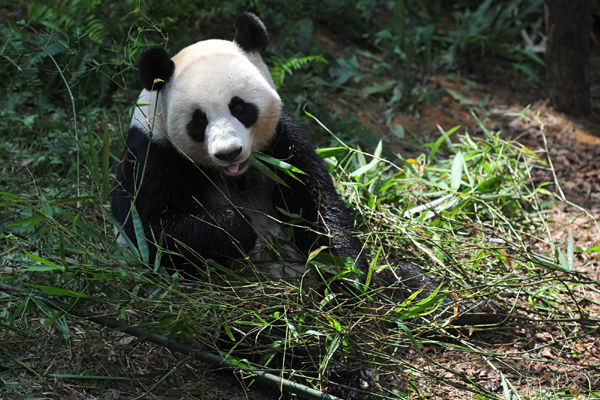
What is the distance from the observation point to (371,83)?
6523mm

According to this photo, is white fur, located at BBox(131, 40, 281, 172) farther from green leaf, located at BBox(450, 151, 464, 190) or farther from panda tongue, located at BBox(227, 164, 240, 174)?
green leaf, located at BBox(450, 151, 464, 190)

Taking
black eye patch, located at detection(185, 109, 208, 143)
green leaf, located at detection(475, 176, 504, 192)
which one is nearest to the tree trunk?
green leaf, located at detection(475, 176, 504, 192)

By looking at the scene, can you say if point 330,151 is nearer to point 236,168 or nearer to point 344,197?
point 344,197

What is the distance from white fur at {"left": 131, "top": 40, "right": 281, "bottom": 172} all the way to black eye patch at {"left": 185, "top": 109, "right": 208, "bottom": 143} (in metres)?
0.02

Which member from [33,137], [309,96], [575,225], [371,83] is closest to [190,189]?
[33,137]

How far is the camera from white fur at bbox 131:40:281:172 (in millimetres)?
3072

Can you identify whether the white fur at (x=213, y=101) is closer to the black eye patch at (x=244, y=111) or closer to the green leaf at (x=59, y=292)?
the black eye patch at (x=244, y=111)

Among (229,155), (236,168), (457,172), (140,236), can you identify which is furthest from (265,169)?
(457,172)

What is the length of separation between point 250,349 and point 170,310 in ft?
1.56

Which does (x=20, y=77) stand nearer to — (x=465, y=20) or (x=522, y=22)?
(x=465, y=20)

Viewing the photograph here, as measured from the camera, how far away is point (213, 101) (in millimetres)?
3076

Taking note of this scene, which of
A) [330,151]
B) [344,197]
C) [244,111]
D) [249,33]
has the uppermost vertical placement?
[249,33]

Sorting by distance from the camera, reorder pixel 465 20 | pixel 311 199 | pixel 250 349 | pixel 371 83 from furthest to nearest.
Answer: pixel 465 20
pixel 371 83
pixel 311 199
pixel 250 349

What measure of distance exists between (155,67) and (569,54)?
173 inches
